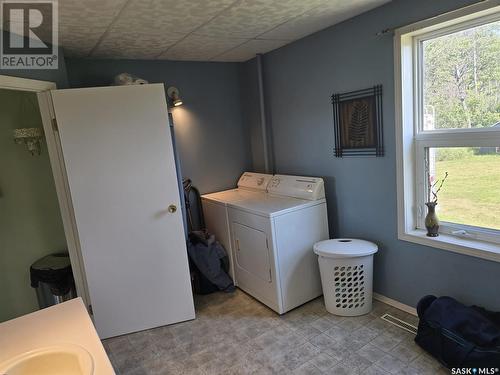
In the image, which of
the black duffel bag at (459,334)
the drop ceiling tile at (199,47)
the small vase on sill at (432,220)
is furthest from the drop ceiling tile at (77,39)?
the black duffel bag at (459,334)

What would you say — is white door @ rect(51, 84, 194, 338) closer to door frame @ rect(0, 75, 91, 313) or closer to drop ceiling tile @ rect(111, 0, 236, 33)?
door frame @ rect(0, 75, 91, 313)

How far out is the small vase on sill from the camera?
2.31m

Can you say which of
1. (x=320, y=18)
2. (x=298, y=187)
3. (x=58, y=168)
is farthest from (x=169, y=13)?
(x=298, y=187)

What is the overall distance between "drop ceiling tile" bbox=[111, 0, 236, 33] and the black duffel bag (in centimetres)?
223

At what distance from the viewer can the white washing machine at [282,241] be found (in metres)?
2.63

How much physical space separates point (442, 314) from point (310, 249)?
104 cm

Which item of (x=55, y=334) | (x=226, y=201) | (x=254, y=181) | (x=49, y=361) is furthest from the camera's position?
(x=254, y=181)

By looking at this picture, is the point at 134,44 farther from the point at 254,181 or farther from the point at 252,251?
the point at 252,251

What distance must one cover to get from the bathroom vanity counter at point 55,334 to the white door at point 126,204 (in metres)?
1.07

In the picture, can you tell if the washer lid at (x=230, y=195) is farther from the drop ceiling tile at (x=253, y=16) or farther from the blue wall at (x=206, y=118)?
the drop ceiling tile at (x=253, y=16)

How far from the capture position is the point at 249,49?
319 cm

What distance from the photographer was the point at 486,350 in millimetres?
1760

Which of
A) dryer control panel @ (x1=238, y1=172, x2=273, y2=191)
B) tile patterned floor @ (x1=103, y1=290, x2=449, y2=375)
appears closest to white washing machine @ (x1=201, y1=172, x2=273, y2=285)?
dryer control panel @ (x1=238, y1=172, x2=273, y2=191)

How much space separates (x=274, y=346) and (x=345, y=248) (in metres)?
0.86
